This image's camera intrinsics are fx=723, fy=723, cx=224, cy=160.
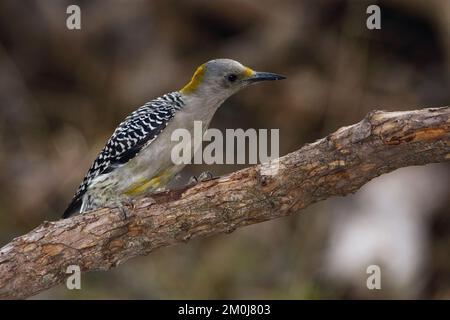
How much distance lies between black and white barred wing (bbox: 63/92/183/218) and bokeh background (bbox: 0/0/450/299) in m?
2.70

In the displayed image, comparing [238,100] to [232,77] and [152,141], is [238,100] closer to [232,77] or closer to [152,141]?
[232,77]

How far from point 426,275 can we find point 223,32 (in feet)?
15.1

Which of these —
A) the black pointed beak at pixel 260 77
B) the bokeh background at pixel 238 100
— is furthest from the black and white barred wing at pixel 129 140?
the bokeh background at pixel 238 100

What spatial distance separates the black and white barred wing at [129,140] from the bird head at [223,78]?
258 millimetres

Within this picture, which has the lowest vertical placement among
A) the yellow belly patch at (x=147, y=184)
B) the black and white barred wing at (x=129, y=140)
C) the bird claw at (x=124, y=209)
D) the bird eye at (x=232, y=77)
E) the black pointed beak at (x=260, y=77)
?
the bird claw at (x=124, y=209)

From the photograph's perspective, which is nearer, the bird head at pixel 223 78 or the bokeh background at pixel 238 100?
the bird head at pixel 223 78

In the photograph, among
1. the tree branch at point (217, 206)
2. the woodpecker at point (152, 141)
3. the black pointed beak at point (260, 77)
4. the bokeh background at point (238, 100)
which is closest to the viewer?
the tree branch at point (217, 206)

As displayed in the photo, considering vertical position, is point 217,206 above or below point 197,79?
below

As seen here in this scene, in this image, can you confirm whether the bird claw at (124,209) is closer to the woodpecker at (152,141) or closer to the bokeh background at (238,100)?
the woodpecker at (152,141)

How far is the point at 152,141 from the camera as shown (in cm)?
599

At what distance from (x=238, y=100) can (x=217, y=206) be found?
5.65 meters

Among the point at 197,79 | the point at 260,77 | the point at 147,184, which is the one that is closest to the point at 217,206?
the point at 147,184

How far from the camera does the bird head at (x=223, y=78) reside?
6148 mm

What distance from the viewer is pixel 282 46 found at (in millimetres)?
9891
